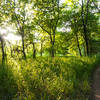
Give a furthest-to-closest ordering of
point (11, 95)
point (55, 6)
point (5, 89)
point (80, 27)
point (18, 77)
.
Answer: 1. point (80, 27)
2. point (55, 6)
3. point (18, 77)
4. point (5, 89)
5. point (11, 95)

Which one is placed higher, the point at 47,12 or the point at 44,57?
the point at 47,12

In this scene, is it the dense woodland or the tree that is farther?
the tree

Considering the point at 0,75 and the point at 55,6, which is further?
the point at 55,6

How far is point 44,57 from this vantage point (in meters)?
9.16

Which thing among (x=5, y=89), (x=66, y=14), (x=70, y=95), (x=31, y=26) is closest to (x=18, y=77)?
(x=5, y=89)

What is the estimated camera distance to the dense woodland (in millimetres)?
3186

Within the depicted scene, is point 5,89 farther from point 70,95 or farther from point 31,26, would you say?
point 31,26

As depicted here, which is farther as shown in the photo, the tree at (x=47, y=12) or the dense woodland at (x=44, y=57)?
the tree at (x=47, y=12)

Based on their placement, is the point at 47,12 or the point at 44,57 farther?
the point at 47,12

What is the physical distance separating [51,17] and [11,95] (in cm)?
1384

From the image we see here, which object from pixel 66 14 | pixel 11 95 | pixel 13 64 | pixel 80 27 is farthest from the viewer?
pixel 80 27

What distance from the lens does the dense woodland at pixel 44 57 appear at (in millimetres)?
3186

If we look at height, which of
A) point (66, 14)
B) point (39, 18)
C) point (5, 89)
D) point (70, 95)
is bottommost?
point (70, 95)

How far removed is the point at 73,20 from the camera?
18.5 metres
